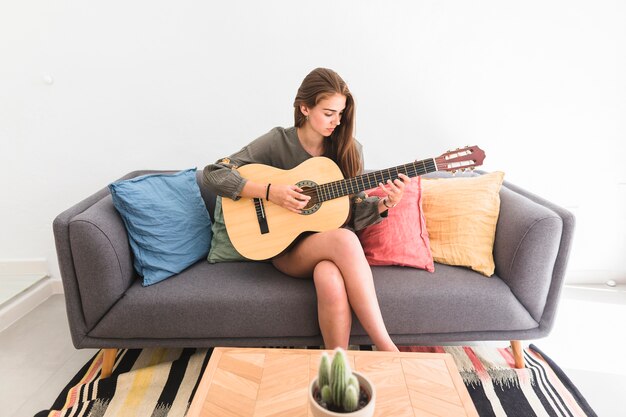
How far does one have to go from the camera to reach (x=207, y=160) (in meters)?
2.19

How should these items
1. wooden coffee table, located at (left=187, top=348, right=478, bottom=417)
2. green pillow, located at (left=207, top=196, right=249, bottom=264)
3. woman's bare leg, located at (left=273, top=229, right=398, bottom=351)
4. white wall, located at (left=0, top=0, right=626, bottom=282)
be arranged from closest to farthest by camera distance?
wooden coffee table, located at (left=187, top=348, right=478, bottom=417), woman's bare leg, located at (left=273, top=229, right=398, bottom=351), green pillow, located at (left=207, top=196, right=249, bottom=264), white wall, located at (left=0, top=0, right=626, bottom=282)

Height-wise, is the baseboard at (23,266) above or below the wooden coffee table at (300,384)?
below

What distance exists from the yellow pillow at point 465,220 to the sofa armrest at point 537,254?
0.08 metres

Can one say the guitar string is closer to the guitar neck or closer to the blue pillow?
the guitar neck

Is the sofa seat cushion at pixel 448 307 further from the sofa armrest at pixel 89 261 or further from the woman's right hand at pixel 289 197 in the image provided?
the sofa armrest at pixel 89 261

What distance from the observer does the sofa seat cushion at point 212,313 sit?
58.6 inches

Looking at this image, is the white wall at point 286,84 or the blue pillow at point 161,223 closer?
the blue pillow at point 161,223

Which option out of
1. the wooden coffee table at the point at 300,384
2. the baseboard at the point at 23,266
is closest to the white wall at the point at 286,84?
the baseboard at the point at 23,266

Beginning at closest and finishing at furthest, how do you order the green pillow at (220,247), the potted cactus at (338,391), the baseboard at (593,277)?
the potted cactus at (338,391), the green pillow at (220,247), the baseboard at (593,277)

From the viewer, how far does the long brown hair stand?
1510 millimetres

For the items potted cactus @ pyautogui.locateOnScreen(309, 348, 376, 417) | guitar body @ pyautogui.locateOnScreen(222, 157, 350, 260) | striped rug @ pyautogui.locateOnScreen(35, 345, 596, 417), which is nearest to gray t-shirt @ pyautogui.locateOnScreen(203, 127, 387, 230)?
guitar body @ pyautogui.locateOnScreen(222, 157, 350, 260)

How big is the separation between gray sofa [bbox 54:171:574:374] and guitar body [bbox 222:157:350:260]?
146 millimetres

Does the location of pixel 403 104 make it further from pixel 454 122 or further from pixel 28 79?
pixel 28 79

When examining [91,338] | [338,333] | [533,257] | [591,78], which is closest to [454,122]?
[591,78]
